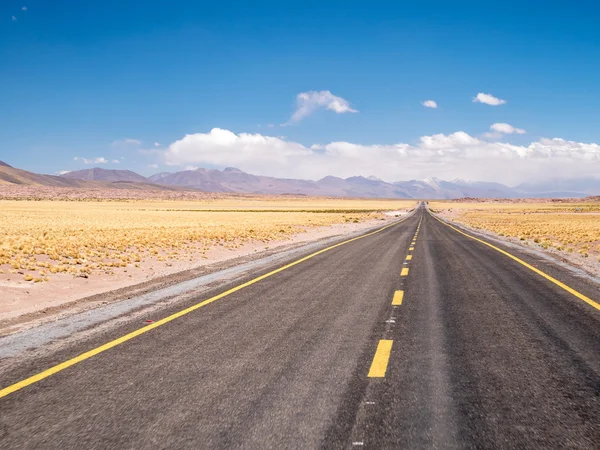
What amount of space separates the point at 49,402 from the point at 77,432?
0.76 metres

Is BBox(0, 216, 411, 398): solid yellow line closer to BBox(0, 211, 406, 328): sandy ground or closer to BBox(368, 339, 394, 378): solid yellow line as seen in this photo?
BBox(0, 211, 406, 328): sandy ground

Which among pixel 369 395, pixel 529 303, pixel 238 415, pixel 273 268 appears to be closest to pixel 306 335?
pixel 369 395

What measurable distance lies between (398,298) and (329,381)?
4.55 metres

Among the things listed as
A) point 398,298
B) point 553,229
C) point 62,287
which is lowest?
point 62,287

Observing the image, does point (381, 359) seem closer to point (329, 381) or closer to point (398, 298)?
point (329, 381)

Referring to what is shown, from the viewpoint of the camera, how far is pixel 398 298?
8711 millimetres

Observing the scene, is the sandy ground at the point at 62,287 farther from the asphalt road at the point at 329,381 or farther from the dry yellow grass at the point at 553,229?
the dry yellow grass at the point at 553,229

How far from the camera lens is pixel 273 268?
13391 millimetres

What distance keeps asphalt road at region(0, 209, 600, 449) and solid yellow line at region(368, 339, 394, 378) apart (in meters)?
0.02

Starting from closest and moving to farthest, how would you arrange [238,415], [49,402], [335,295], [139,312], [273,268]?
[238,415] < [49,402] < [139,312] < [335,295] < [273,268]

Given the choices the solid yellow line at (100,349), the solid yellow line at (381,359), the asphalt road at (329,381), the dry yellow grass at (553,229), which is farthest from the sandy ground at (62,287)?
the dry yellow grass at (553,229)

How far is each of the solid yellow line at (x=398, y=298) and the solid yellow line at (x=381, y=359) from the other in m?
2.45

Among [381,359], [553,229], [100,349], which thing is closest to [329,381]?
[381,359]

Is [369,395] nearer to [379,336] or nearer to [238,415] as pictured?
[238,415]
